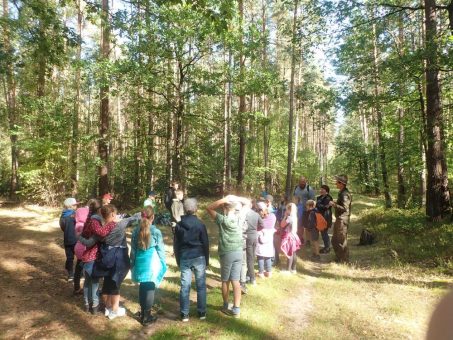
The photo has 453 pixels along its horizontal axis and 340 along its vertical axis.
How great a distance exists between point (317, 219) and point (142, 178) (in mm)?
14973

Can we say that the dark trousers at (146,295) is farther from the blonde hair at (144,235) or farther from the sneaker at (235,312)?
the sneaker at (235,312)

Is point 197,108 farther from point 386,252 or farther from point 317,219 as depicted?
point 386,252

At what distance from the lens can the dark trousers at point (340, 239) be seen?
1014 cm

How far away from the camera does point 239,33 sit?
587 inches

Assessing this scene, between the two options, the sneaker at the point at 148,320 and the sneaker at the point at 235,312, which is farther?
the sneaker at the point at 235,312

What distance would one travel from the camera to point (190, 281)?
6.09 m

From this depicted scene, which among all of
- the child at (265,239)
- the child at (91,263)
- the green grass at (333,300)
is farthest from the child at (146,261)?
the child at (265,239)

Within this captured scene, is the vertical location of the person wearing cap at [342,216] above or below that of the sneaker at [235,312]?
above

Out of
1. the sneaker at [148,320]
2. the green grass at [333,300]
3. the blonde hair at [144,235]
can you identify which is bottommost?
the green grass at [333,300]

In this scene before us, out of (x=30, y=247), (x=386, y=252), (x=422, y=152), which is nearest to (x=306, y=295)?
(x=386, y=252)

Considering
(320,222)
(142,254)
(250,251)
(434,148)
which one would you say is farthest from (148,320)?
(434,148)

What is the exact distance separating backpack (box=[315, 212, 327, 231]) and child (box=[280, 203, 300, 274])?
78.2 inches

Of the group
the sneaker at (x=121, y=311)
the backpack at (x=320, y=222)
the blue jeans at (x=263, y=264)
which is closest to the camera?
the sneaker at (x=121, y=311)

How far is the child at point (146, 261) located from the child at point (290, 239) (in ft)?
13.9
